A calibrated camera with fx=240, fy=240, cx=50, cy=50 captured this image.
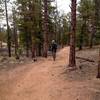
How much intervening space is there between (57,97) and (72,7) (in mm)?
6797

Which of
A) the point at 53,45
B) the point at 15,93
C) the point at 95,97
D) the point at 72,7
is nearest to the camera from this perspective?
the point at 95,97

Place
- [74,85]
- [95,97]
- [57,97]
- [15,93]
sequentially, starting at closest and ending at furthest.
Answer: [95,97], [57,97], [74,85], [15,93]

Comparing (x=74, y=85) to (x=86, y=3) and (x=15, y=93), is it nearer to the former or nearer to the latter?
(x=15, y=93)

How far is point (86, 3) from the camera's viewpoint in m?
39.9

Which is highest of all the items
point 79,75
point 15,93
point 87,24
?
point 87,24

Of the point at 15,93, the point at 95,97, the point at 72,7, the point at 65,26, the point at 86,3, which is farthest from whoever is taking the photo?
the point at 65,26

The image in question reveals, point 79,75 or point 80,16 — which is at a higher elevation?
point 80,16

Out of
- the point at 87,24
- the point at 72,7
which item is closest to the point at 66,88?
the point at 72,7

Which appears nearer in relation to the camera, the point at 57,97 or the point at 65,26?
the point at 57,97

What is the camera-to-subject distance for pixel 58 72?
16312 mm

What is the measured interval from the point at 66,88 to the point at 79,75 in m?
2.30

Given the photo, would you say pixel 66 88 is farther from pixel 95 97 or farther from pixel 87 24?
pixel 87 24

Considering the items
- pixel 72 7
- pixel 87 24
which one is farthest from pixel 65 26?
pixel 72 7

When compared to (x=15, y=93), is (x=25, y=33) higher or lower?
higher
